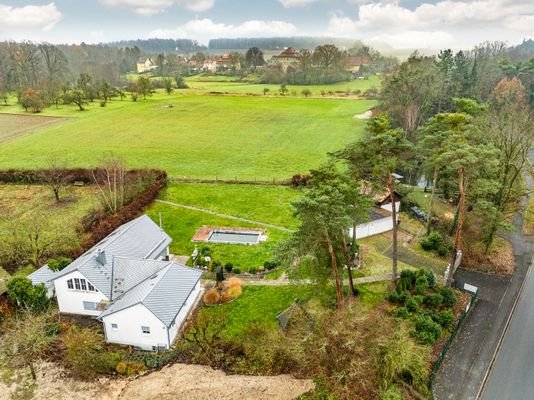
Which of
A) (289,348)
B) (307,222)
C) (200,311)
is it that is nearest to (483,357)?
(289,348)

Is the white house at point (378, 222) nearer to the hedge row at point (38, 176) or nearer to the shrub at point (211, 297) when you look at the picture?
the shrub at point (211, 297)

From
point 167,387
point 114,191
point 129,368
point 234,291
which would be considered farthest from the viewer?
point 114,191

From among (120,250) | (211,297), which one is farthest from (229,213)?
(211,297)

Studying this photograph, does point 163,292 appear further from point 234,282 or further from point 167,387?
point 234,282

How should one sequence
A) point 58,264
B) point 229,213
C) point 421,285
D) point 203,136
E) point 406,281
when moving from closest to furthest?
point 421,285 < point 406,281 < point 58,264 < point 229,213 < point 203,136

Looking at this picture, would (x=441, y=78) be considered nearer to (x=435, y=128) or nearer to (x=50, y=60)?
(x=435, y=128)

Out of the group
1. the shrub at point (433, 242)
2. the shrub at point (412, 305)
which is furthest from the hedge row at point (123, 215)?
the shrub at point (433, 242)
